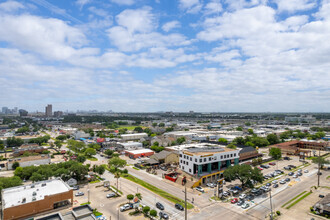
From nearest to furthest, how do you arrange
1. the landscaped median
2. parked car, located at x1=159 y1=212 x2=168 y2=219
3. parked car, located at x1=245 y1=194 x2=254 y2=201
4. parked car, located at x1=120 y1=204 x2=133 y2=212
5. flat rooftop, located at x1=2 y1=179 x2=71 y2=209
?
parked car, located at x1=159 y1=212 x2=168 y2=219
flat rooftop, located at x1=2 y1=179 x2=71 y2=209
parked car, located at x1=120 y1=204 x2=133 y2=212
the landscaped median
parked car, located at x1=245 y1=194 x2=254 y2=201

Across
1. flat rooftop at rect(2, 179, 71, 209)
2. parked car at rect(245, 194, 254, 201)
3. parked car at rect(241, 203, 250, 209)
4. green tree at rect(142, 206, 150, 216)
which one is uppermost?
flat rooftop at rect(2, 179, 71, 209)

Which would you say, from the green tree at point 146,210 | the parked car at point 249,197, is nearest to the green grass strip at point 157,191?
the green tree at point 146,210

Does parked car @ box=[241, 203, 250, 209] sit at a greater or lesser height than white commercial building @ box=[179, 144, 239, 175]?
lesser

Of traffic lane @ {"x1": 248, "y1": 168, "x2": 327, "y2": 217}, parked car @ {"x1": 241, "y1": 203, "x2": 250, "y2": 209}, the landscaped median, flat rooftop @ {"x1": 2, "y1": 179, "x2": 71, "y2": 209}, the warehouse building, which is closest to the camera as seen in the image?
the warehouse building

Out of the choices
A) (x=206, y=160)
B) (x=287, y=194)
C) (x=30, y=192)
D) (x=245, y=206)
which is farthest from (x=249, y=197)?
(x=30, y=192)

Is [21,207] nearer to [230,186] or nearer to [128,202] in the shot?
[128,202]

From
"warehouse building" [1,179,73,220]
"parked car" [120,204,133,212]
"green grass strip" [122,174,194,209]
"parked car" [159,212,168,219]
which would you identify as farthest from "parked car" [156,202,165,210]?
"warehouse building" [1,179,73,220]

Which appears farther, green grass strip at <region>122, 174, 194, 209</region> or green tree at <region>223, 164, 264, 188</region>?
green tree at <region>223, 164, 264, 188</region>

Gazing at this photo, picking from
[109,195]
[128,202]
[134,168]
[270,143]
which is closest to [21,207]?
[109,195]

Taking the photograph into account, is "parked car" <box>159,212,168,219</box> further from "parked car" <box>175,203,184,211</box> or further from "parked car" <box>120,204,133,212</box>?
"parked car" <box>120,204,133,212</box>
